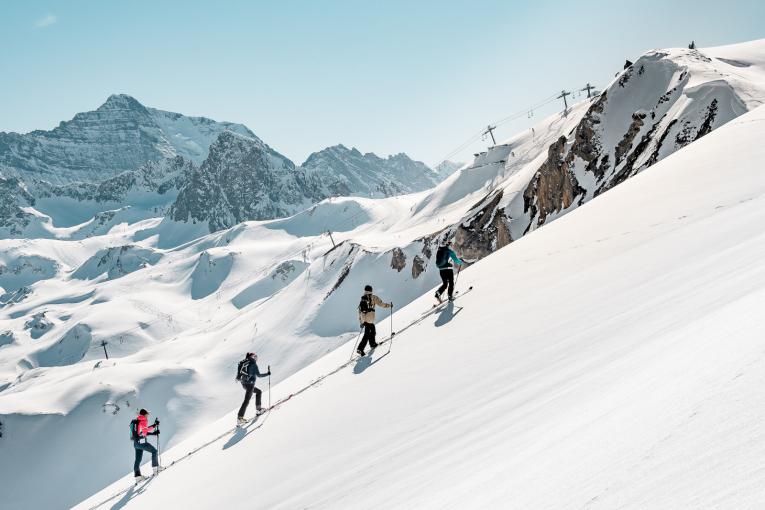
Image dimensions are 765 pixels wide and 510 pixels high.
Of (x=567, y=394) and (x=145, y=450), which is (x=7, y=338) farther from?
(x=567, y=394)

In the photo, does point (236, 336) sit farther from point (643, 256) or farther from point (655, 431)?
point (655, 431)

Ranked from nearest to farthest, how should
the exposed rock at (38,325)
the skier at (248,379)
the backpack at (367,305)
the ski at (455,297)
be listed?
the backpack at (367,305)
the skier at (248,379)
the ski at (455,297)
the exposed rock at (38,325)

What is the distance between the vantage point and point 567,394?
17.2ft

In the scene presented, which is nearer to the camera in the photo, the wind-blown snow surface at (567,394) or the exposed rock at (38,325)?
the wind-blown snow surface at (567,394)

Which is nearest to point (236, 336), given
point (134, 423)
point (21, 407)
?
point (21, 407)

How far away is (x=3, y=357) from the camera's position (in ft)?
482

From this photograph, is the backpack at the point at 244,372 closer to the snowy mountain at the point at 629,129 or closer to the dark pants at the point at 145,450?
the dark pants at the point at 145,450

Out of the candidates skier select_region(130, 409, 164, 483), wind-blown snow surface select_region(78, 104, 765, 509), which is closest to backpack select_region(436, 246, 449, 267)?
wind-blown snow surface select_region(78, 104, 765, 509)

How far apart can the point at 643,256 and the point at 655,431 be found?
7.41m

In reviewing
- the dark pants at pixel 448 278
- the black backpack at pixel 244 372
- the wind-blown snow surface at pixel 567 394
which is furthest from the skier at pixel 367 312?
the black backpack at pixel 244 372

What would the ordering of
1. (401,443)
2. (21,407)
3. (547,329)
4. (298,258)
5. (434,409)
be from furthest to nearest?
(298,258) → (21,407) → (547,329) → (434,409) → (401,443)

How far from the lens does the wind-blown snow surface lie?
2.97 m

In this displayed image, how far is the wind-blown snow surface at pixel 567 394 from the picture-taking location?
297 cm

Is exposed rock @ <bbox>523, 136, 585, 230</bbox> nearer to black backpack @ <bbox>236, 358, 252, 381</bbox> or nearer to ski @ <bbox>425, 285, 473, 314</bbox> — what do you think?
ski @ <bbox>425, 285, 473, 314</bbox>
